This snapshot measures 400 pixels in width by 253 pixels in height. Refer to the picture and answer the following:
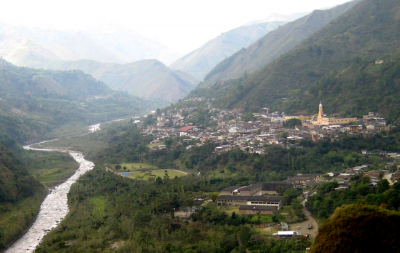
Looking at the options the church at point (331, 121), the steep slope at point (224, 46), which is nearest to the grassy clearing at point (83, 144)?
the church at point (331, 121)

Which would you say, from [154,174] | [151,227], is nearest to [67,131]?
[154,174]

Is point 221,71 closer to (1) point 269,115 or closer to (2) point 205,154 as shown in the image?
(1) point 269,115

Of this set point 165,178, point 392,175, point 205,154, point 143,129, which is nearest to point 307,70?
point 143,129

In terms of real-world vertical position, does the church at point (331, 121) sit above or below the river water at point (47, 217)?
above

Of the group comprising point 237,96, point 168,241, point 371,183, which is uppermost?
point 237,96

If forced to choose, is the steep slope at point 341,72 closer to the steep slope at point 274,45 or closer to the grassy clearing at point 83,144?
the steep slope at point 274,45

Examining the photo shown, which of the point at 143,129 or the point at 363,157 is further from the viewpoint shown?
the point at 143,129
